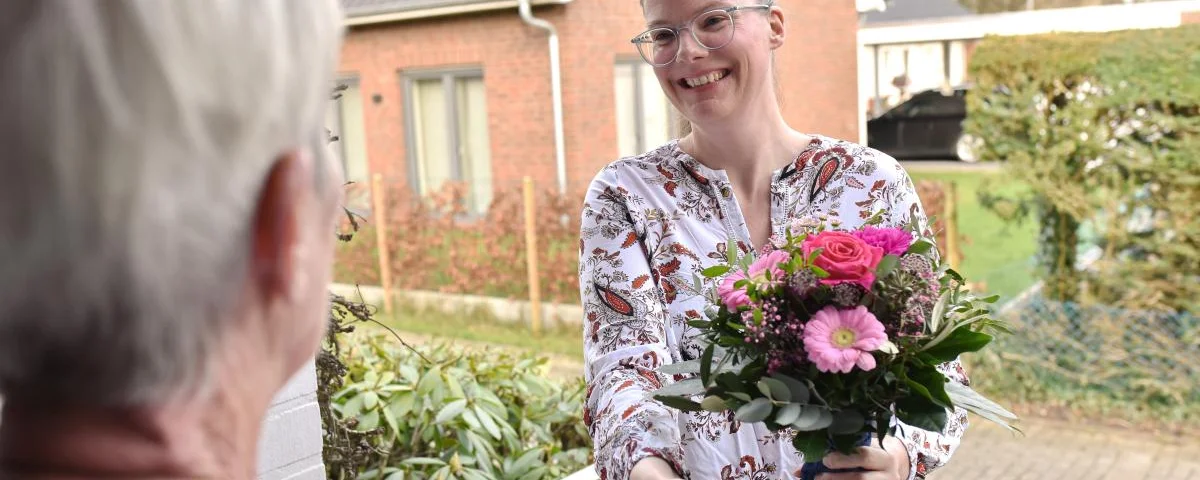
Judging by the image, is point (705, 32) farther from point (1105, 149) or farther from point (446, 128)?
point (446, 128)

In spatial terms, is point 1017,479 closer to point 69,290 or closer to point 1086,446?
point 1086,446

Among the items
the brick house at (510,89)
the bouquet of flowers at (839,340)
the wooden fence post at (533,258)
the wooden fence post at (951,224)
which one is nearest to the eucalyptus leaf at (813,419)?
the bouquet of flowers at (839,340)

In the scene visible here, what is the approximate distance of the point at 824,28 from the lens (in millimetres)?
11648

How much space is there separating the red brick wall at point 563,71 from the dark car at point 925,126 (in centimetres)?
627

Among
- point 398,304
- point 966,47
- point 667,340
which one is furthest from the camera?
point 966,47

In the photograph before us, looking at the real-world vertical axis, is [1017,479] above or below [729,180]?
below

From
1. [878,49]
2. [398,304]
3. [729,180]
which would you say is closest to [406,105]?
[398,304]

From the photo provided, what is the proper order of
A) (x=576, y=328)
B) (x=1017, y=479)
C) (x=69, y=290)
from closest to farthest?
(x=69, y=290)
(x=1017, y=479)
(x=576, y=328)

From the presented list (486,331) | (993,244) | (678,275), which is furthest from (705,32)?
(993,244)

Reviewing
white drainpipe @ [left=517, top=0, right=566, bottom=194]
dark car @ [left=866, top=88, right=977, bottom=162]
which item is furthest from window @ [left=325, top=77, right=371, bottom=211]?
dark car @ [left=866, top=88, right=977, bottom=162]

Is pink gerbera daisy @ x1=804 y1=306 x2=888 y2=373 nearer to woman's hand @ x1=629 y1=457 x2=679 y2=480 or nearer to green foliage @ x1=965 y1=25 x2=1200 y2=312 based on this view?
woman's hand @ x1=629 y1=457 x2=679 y2=480

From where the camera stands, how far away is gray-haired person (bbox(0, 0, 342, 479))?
743mm

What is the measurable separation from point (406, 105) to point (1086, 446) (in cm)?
815

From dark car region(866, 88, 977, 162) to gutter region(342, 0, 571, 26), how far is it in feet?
28.4
